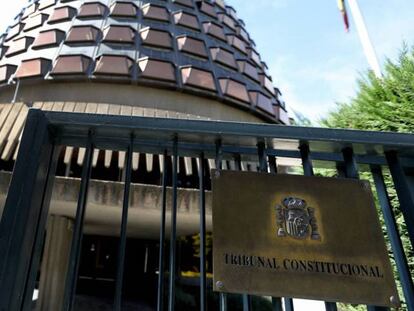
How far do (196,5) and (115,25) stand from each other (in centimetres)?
760

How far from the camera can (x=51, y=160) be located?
1891 millimetres

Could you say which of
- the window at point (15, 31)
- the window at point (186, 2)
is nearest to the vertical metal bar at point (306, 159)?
the window at point (186, 2)

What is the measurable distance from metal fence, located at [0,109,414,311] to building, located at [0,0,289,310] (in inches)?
281

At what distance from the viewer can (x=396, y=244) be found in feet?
5.88

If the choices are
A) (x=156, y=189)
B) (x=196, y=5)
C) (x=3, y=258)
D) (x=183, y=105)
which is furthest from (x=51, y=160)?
(x=196, y=5)

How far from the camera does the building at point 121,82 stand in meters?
10.4

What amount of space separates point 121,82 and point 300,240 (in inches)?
517

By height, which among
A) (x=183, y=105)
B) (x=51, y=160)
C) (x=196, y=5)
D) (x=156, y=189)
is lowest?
(x=51, y=160)

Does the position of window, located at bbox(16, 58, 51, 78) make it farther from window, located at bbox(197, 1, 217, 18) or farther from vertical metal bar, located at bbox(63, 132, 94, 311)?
vertical metal bar, located at bbox(63, 132, 94, 311)

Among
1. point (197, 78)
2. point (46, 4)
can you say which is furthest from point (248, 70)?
point (46, 4)

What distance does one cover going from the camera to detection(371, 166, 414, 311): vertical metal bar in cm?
166

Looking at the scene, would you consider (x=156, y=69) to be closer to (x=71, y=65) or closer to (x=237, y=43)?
(x=71, y=65)

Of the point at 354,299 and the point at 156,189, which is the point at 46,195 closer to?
the point at 354,299

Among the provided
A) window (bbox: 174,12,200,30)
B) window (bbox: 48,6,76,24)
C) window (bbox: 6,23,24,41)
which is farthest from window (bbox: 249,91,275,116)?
window (bbox: 6,23,24,41)
